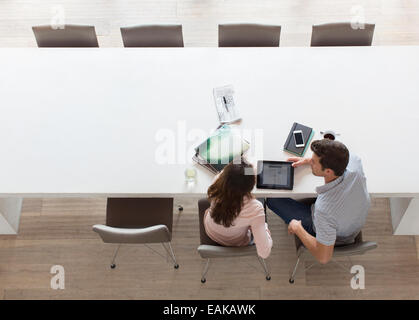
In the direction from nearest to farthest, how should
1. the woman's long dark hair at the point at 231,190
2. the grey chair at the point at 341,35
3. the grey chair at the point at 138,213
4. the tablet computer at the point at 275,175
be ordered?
the woman's long dark hair at the point at 231,190 → the tablet computer at the point at 275,175 → the grey chair at the point at 138,213 → the grey chair at the point at 341,35

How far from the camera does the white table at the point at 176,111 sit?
2346mm

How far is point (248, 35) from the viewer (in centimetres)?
283

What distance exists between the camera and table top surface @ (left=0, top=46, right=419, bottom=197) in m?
2.35

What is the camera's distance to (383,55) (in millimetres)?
2662

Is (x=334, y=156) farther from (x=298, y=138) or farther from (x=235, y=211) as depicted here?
(x=235, y=211)

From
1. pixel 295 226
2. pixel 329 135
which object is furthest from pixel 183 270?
pixel 329 135

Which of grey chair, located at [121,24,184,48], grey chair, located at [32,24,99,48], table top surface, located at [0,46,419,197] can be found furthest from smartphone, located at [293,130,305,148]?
grey chair, located at [32,24,99,48]

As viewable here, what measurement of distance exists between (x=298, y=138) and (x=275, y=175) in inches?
11.6

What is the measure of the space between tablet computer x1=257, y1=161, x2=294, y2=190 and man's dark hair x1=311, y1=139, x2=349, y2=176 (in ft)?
0.85

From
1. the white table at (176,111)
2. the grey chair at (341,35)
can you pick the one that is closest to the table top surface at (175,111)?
the white table at (176,111)

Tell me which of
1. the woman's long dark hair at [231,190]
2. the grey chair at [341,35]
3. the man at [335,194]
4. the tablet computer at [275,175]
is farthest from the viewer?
the grey chair at [341,35]

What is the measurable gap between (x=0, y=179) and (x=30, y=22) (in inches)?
86.3

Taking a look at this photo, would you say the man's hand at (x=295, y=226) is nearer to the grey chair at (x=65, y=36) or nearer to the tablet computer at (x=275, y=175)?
the tablet computer at (x=275, y=175)

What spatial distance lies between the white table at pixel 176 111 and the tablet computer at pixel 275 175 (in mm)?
49
